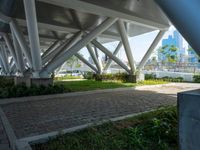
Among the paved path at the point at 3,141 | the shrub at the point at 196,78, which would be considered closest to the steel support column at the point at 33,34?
the paved path at the point at 3,141

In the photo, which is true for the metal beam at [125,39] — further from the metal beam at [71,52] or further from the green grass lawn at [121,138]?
the green grass lawn at [121,138]

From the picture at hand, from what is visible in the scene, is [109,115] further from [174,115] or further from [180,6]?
[180,6]

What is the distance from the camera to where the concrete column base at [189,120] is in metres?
2.38

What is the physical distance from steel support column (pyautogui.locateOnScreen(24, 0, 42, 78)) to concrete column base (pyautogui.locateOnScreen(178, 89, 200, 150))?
975cm

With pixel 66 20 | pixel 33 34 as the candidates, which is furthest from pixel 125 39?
pixel 33 34

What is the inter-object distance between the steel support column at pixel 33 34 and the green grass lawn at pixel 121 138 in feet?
25.8

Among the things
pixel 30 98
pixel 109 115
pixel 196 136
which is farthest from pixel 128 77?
pixel 196 136

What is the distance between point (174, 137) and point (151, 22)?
14.3 m

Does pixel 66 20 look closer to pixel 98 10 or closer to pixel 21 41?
pixel 21 41

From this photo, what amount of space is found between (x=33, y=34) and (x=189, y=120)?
33.4 feet

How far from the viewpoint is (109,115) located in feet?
21.1

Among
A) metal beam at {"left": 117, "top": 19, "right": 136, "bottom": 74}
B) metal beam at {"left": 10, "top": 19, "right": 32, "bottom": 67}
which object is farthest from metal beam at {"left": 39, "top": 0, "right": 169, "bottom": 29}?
metal beam at {"left": 10, "top": 19, "right": 32, "bottom": 67}

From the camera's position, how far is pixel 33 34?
11039 millimetres

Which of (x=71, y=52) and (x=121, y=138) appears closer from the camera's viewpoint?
(x=121, y=138)
